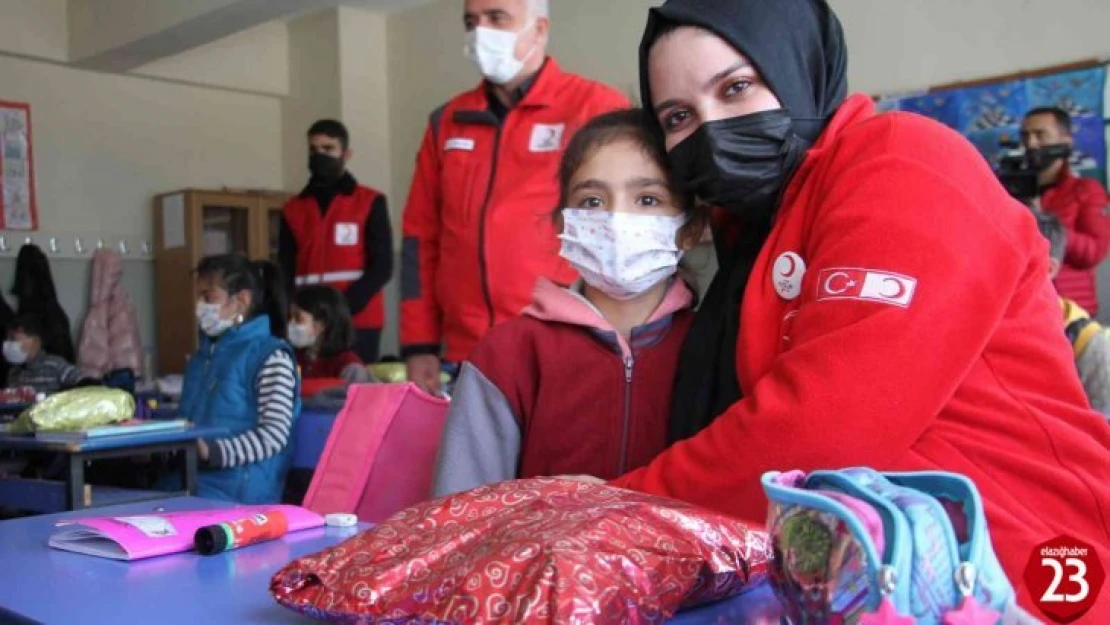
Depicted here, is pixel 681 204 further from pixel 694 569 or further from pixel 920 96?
pixel 920 96

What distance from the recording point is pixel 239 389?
3.64 meters

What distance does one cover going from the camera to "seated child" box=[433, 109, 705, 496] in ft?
5.26

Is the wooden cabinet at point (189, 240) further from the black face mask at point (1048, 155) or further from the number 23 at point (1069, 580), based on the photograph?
the number 23 at point (1069, 580)

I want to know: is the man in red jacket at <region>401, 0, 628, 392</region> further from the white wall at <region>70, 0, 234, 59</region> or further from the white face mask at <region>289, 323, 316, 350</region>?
the white wall at <region>70, 0, 234, 59</region>

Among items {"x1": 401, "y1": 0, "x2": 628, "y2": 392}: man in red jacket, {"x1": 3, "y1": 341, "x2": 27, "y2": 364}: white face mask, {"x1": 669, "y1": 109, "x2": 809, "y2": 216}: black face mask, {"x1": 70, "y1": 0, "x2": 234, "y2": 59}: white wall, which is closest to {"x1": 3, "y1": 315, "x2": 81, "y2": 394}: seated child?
{"x1": 3, "y1": 341, "x2": 27, "y2": 364}: white face mask

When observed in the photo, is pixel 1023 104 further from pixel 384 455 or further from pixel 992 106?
pixel 384 455

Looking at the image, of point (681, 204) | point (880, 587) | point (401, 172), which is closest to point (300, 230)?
point (401, 172)

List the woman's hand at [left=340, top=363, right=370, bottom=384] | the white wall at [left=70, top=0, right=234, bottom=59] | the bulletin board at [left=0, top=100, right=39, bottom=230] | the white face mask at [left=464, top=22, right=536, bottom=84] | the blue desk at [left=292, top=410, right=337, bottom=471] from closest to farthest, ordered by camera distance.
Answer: the white face mask at [left=464, top=22, right=536, bottom=84], the blue desk at [left=292, top=410, right=337, bottom=471], the woman's hand at [left=340, top=363, right=370, bottom=384], the white wall at [left=70, top=0, right=234, bottom=59], the bulletin board at [left=0, top=100, right=39, bottom=230]

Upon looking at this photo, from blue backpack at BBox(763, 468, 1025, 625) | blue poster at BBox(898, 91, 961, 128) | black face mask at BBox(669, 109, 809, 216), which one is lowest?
blue backpack at BBox(763, 468, 1025, 625)

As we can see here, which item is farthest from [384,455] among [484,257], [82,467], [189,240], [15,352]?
[189,240]

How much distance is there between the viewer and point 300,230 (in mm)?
6172

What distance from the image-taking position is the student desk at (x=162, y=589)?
1.04m

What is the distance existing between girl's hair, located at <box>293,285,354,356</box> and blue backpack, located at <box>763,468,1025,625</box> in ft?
13.6

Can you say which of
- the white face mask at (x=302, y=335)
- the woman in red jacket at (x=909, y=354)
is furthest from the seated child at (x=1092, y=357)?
the white face mask at (x=302, y=335)
